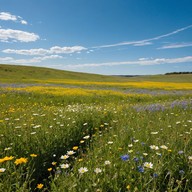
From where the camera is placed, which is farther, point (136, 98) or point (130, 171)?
point (136, 98)

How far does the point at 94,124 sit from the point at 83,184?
4.01m

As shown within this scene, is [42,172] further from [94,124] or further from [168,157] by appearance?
[94,124]

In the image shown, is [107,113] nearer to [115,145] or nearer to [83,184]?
[115,145]

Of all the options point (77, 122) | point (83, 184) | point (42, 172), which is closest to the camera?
point (83, 184)

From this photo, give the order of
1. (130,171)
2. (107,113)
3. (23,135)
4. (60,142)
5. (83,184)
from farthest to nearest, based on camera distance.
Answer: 1. (107,113)
2. (60,142)
3. (23,135)
4. (130,171)
5. (83,184)

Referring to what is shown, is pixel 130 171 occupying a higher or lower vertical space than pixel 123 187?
higher

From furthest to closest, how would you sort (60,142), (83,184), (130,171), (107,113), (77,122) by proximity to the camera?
(107,113), (77,122), (60,142), (130,171), (83,184)

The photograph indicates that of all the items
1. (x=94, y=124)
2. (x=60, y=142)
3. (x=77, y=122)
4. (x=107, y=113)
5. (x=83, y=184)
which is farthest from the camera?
(x=107, y=113)

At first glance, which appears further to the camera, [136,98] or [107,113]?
[136,98]

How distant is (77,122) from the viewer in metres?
6.11

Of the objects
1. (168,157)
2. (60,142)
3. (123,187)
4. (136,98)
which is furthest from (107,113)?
(136,98)

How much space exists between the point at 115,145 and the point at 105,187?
1.39m

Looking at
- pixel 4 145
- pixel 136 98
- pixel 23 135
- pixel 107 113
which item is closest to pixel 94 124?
pixel 107 113

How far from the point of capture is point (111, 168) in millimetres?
2895
